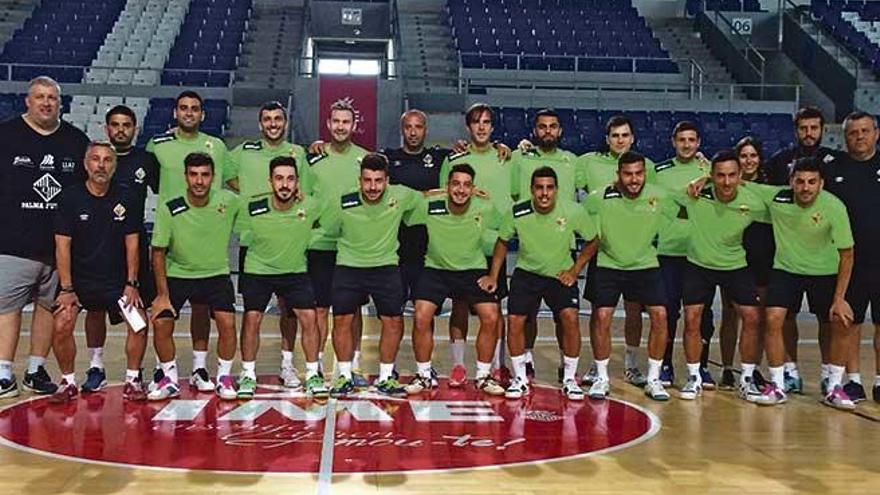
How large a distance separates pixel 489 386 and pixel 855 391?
2.39 m

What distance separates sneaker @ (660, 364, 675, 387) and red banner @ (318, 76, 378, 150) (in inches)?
389

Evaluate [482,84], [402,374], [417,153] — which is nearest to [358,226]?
[417,153]

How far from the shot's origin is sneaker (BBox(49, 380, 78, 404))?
18.4 feet

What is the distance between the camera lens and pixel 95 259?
568cm

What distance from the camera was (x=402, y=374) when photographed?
6.75 meters

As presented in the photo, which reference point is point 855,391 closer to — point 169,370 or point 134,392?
point 169,370

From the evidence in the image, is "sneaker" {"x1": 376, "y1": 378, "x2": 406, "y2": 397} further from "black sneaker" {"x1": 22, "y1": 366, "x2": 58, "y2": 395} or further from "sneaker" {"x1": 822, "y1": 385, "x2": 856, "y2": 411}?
"sneaker" {"x1": 822, "y1": 385, "x2": 856, "y2": 411}

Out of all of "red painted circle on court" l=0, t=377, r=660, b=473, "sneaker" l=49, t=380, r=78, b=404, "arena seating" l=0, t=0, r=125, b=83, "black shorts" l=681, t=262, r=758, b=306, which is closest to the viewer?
"red painted circle on court" l=0, t=377, r=660, b=473

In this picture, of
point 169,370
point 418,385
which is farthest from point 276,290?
point 418,385

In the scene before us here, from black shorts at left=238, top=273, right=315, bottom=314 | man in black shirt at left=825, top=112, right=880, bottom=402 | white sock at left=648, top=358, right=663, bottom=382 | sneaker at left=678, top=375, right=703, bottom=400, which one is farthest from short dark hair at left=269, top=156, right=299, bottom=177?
man in black shirt at left=825, top=112, right=880, bottom=402

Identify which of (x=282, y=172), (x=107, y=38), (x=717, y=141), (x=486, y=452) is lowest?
(x=486, y=452)

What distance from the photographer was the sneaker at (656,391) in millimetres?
5980

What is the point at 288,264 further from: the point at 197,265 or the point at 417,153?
the point at 417,153

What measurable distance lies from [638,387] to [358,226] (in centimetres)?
228
